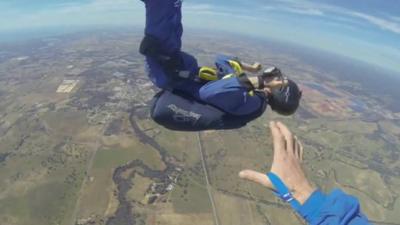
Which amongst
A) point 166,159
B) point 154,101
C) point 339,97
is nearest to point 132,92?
point 166,159

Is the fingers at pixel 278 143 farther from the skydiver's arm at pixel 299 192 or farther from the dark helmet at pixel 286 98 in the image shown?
the dark helmet at pixel 286 98

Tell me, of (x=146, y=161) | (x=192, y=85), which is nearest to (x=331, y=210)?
(x=192, y=85)

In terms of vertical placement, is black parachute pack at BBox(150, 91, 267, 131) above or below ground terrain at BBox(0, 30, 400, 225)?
above

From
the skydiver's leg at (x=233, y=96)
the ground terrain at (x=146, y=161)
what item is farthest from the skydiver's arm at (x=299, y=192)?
the ground terrain at (x=146, y=161)

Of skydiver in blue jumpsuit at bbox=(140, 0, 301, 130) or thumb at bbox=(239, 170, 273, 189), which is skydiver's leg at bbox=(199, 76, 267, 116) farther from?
thumb at bbox=(239, 170, 273, 189)

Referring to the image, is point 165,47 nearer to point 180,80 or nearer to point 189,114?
point 180,80

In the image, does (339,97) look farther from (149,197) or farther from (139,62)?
(149,197)

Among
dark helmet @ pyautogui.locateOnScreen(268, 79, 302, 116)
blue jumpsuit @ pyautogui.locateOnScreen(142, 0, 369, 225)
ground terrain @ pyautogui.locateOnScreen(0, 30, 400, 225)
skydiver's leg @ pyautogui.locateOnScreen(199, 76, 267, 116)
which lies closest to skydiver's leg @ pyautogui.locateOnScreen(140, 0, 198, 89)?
blue jumpsuit @ pyautogui.locateOnScreen(142, 0, 369, 225)

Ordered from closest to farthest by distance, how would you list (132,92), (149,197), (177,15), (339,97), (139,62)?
(177,15) → (149,197) → (132,92) → (339,97) → (139,62)
